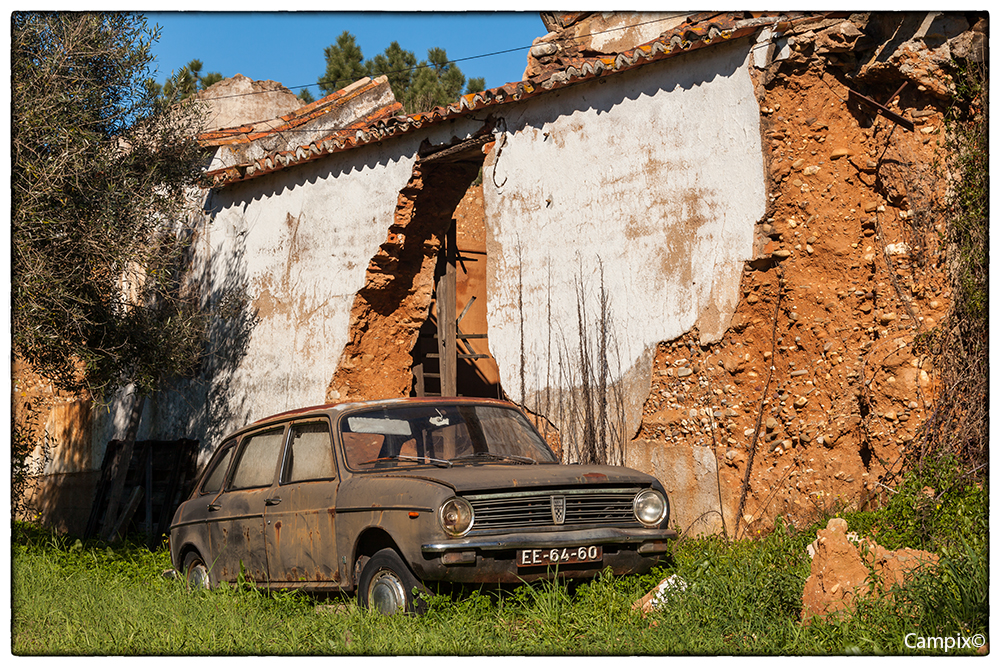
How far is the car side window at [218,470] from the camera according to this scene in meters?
7.15

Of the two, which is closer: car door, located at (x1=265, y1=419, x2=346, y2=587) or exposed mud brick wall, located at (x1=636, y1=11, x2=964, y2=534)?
car door, located at (x1=265, y1=419, x2=346, y2=587)

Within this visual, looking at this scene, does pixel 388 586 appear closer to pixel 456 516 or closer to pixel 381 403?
pixel 456 516

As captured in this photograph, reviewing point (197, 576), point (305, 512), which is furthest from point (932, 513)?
point (197, 576)

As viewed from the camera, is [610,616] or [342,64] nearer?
[610,616]

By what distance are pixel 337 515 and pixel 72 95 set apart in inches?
214

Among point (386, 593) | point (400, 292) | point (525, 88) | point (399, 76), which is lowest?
point (386, 593)

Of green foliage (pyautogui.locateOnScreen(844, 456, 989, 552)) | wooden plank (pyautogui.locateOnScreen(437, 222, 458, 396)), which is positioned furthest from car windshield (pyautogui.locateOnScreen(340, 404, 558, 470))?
wooden plank (pyautogui.locateOnScreen(437, 222, 458, 396))

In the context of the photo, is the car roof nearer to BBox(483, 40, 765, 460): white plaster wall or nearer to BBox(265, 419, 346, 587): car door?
BBox(265, 419, 346, 587): car door

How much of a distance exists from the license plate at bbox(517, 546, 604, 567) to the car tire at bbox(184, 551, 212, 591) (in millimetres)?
2922

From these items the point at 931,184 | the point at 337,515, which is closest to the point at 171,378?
the point at 337,515

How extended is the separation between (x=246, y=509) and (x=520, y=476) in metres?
2.30

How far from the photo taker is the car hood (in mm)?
5148

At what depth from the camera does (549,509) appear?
5.24 m

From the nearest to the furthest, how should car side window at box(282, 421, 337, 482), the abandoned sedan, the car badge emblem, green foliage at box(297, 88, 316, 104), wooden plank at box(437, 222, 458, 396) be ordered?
the abandoned sedan
the car badge emblem
car side window at box(282, 421, 337, 482)
wooden plank at box(437, 222, 458, 396)
green foliage at box(297, 88, 316, 104)
